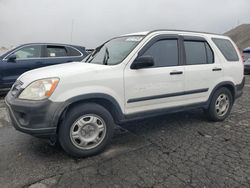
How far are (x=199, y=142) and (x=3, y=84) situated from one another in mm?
6016

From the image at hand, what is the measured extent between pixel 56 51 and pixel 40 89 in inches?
200

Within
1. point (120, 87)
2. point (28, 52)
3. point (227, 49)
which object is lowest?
point (120, 87)

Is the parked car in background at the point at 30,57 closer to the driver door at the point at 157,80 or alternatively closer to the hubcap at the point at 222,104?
the driver door at the point at 157,80

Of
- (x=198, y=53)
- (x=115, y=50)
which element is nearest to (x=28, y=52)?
(x=115, y=50)

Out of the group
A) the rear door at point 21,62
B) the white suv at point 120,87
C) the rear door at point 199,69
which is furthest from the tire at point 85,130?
the rear door at point 21,62

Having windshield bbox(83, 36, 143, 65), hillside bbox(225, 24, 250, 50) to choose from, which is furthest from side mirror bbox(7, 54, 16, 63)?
hillside bbox(225, 24, 250, 50)

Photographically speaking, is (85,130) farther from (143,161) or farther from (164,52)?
(164,52)

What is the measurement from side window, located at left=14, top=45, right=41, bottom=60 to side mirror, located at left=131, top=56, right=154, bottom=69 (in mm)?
5024

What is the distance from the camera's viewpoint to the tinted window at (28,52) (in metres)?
6.93

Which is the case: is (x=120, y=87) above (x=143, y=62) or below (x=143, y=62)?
below

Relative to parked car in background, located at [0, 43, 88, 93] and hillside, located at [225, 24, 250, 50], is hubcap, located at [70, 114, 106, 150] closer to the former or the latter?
parked car in background, located at [0, 43, 88, 93]

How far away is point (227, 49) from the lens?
4.58 m

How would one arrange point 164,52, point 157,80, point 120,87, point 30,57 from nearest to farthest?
point 120,87, point 157,80, point 164,52, point 30,57

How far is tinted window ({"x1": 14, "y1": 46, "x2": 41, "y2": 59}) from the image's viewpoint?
6.93 m
